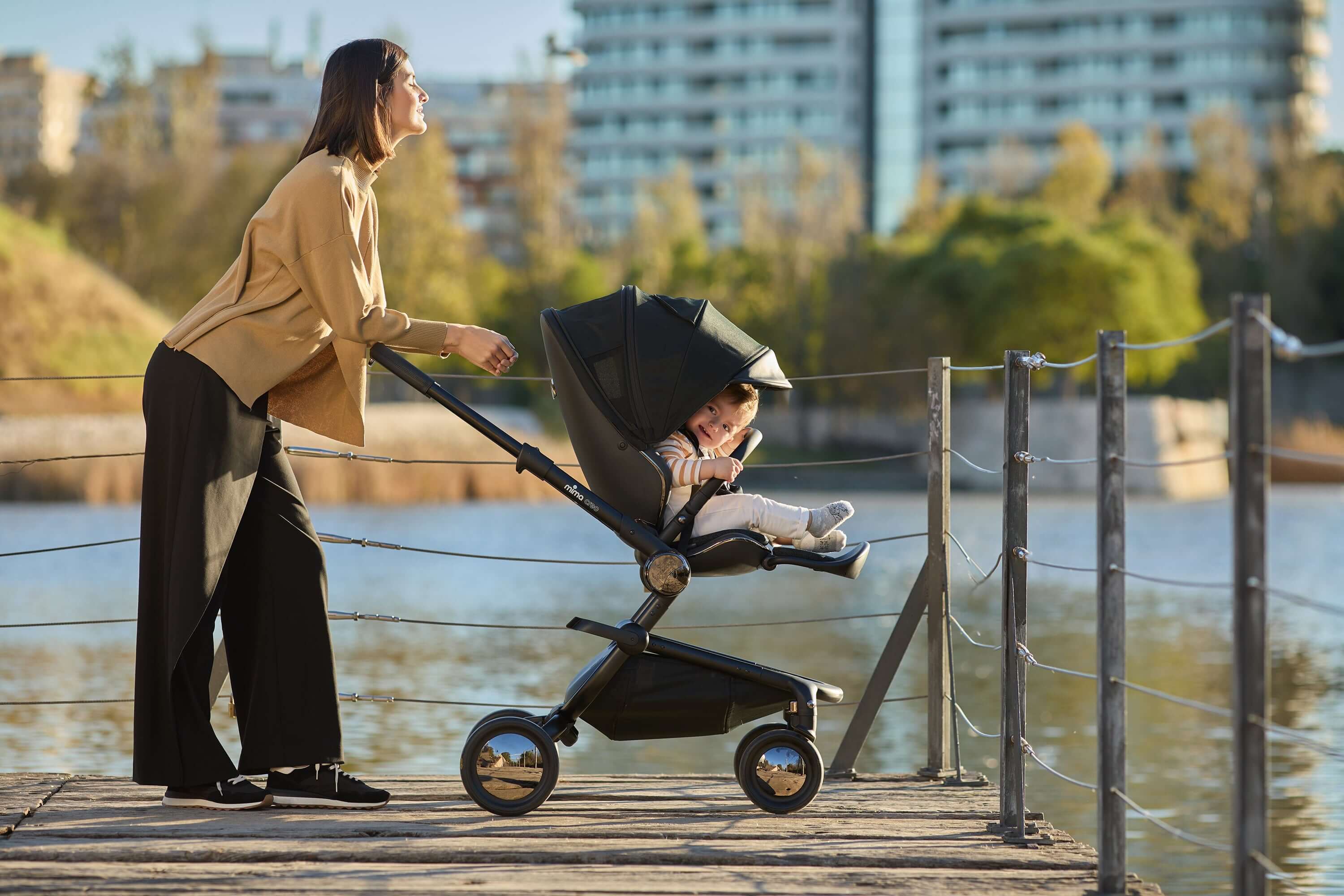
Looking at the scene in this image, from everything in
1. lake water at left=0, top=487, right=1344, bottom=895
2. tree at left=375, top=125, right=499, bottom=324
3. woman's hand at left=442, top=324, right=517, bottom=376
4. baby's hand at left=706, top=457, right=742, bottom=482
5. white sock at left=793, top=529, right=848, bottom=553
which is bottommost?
lake water at left=0, top=487, right=1344, bottom=895

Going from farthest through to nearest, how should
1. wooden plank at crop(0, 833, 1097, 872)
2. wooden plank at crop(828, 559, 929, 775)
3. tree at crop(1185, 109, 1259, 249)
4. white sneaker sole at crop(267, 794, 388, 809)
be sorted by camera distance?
1. tree at crop(1185, 109, 1259, 249)
2. wooden plank at crop(828, 559, 929, 775)
3. white sneaker sole at crop(267, 794, 388, 809)
4. wooden plank at crop(0, 833, 1097, 872)

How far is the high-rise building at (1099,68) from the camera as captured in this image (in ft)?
225

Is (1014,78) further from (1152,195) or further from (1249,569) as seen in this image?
(1249,569)

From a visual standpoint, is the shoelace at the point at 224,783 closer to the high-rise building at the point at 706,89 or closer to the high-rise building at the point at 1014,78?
the high-rise building at the point at 1014,78

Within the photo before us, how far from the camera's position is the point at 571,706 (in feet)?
10.6

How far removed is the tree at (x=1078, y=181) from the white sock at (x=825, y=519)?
1652 inches

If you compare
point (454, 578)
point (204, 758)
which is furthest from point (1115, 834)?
point (454, 578)

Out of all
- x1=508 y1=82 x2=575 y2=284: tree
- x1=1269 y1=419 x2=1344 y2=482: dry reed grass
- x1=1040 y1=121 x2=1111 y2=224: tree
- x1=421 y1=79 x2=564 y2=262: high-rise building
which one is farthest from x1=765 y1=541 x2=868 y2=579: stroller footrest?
x1=421 y1=79 x2=564 y2=262: high-rise building

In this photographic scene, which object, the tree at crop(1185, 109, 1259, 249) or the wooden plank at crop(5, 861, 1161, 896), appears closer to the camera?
the wooden plank at crop(5, 861, 1161, 896)

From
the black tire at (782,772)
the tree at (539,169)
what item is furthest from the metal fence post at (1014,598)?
the tree at (539,169)

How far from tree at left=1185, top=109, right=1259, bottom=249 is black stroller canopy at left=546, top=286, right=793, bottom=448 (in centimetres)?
4229

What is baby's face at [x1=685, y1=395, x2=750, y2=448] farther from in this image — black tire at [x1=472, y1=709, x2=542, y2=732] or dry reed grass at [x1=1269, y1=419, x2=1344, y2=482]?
dry reed grass at [x1=1269, y1=419, x2=1344, y2=482]

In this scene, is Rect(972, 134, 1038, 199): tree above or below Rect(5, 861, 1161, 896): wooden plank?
above

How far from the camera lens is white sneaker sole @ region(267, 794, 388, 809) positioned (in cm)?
320
